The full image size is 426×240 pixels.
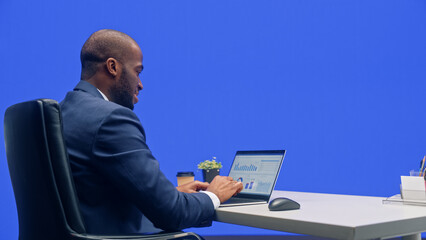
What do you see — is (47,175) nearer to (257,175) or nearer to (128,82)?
(128,82)

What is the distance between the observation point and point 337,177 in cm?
386

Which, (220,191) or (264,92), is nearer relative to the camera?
(220,191)

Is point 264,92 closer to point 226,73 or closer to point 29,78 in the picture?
point 226,73

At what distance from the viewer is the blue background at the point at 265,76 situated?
12.5 ft

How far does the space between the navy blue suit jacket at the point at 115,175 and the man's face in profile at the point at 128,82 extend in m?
0.32

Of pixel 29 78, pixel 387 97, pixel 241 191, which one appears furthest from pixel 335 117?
pixel 29 78

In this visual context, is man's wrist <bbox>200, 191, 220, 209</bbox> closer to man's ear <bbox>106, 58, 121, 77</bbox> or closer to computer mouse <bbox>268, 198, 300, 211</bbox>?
computer mouse <bbox>268, 198, 300, 211</bbox>

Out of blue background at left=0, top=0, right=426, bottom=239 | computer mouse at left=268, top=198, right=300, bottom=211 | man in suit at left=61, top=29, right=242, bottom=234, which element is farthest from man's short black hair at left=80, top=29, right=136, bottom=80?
blue background at left=0, top=0, right=426, bottom=239

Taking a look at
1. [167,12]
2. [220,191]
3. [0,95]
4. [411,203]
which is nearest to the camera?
[411,203]

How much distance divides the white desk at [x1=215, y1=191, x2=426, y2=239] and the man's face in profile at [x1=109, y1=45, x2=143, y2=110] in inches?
22.0

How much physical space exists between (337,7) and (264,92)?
3.51 ft

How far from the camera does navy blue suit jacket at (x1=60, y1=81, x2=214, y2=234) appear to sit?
3.97 feet

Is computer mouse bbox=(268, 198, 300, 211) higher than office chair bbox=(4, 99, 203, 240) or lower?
higher

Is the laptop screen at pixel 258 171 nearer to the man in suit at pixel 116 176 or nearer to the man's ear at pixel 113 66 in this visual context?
the man in suit at pixel 116 176
